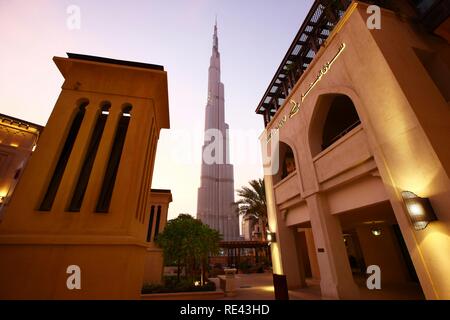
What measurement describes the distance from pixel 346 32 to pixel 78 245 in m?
12.6

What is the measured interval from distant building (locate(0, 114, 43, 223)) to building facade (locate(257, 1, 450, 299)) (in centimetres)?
2859

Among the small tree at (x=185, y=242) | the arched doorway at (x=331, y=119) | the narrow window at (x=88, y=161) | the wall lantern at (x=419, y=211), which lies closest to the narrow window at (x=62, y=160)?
the narrow window at (x=88, y=161)

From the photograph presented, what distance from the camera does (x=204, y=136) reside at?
340ft

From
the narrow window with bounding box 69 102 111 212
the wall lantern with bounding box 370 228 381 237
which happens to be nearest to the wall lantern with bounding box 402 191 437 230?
the narrow window with bounding box 69 102 111 212

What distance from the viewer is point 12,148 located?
78.0ft

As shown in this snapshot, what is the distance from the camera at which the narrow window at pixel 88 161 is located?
17.5 ft

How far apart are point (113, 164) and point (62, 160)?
4.39 feet

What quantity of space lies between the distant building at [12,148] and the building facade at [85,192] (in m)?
25.0

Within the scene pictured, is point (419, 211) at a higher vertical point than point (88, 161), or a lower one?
lower

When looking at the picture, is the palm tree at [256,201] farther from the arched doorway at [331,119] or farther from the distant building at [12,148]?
the distant building at [12,148]

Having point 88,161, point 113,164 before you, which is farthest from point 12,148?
point 113,164

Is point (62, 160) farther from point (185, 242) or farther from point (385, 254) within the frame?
point (385, 254)

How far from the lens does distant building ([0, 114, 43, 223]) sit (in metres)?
23.0

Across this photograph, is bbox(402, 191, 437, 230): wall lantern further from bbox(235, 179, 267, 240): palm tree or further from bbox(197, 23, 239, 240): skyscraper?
bbox(197, 23, 239, 240): skyscraper
